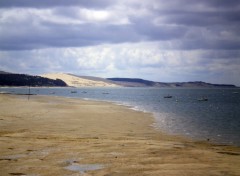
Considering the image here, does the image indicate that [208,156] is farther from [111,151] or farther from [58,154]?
[58,154]

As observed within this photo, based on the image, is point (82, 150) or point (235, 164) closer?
point (235, 164)

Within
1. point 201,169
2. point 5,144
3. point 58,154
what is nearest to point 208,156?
point 201,169

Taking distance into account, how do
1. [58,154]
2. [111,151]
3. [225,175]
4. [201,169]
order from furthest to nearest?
[111,151], [58,154], [201,169], [225,175]

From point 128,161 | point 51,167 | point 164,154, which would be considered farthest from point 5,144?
point 164,154

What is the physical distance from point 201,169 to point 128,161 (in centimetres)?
288

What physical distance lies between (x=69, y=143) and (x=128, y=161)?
16.9 ft

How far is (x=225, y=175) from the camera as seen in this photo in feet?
34.1

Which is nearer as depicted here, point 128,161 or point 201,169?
point 201,169

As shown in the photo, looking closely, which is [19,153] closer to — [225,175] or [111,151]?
[111,151]

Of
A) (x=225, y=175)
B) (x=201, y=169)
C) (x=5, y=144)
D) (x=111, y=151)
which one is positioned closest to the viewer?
(x=225, y=175)

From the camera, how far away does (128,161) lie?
12.3m

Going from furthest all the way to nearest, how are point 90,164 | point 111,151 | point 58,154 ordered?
point 111,151 < point 58,154 < point 90,164

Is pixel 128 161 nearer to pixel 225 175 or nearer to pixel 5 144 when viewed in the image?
pixel 225 175

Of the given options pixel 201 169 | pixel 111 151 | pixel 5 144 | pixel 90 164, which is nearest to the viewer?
pixel 201 169
